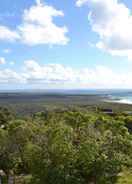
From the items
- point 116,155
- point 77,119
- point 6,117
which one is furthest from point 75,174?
point 6,117

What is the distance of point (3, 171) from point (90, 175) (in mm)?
11758

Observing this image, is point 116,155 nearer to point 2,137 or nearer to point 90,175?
point 90,175

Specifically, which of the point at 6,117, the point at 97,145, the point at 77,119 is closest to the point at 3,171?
the point at 97,145

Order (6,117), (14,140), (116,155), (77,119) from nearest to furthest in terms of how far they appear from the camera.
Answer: (116,155) → (14,140) → (77,119) → (6,117)

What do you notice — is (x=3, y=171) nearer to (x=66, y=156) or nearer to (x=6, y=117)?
(x=66, y=156)

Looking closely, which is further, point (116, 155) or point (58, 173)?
point (116, 155)

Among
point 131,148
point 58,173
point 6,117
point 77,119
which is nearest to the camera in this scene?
point 58,173

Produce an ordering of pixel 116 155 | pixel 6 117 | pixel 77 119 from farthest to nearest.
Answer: pixel 6 117, pixel 77 119, pixel 116 155

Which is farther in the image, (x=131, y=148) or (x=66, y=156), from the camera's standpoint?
(x=131, y=148)

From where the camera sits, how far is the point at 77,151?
22.7 m

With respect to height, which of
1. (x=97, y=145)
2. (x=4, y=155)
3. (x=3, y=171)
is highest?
(x=97, y=145)

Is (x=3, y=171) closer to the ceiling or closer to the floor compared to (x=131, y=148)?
closer to the floor

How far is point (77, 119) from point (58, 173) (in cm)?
2590

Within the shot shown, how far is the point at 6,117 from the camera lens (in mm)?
67375
